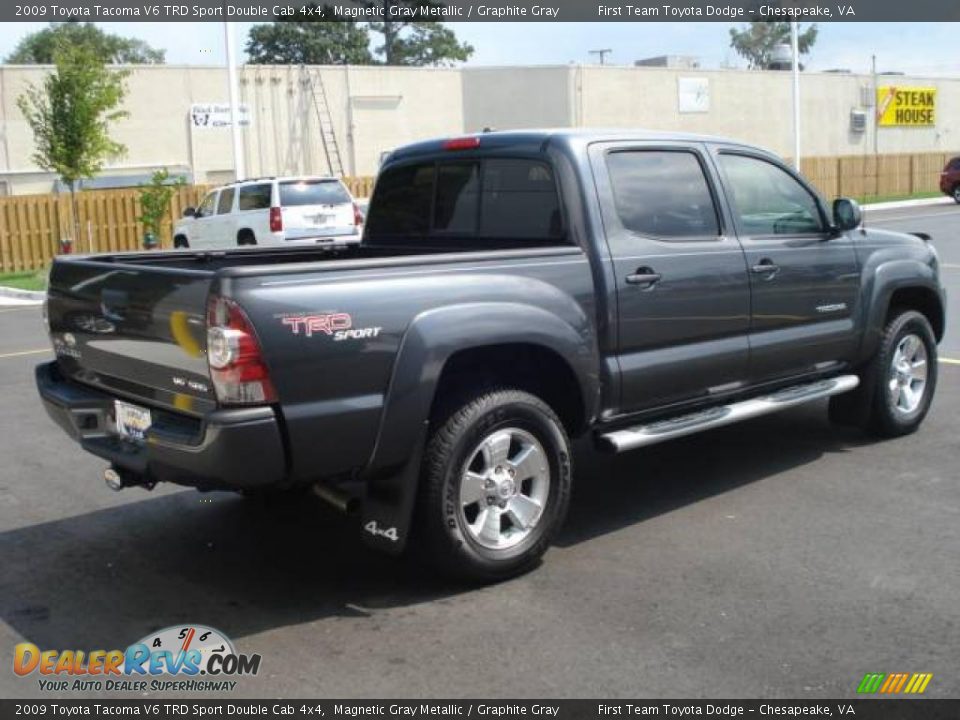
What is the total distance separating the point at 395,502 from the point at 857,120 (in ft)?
157

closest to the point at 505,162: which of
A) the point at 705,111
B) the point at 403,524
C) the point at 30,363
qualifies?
the point at 403,524

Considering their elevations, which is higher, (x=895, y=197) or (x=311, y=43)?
(x=311, y=43)

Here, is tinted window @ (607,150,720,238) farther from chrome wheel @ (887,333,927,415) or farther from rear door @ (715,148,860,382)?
chrome wheel @ (887,333,927,415)

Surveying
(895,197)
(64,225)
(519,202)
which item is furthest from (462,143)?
(895,197)

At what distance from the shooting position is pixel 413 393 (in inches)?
179

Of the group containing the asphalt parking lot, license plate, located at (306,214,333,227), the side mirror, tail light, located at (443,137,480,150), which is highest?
tail light, located at (443,137,480,150)

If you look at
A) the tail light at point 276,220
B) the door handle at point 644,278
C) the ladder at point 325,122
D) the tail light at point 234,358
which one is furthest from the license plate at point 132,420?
the ladder at point 325,122

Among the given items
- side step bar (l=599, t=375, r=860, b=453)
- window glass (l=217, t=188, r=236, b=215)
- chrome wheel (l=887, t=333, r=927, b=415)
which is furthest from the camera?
window glass (l=217, t=188, r=236, b=215)

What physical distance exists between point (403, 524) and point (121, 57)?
293 feet

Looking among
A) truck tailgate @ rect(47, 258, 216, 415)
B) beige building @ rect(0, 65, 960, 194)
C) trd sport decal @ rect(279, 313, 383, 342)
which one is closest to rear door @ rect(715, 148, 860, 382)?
trd sport decal @ rect(279, 313, 383, 342)

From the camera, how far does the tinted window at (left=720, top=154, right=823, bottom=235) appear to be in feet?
20.4

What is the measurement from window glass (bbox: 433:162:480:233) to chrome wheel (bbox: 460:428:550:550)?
57.3 inches

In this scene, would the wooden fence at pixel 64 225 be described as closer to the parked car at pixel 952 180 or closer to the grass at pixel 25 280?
the grass at pixel 25 280

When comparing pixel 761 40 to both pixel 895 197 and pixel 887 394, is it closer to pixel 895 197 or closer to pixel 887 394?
pixel 895 197
